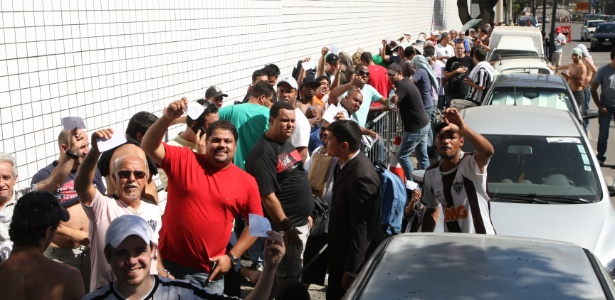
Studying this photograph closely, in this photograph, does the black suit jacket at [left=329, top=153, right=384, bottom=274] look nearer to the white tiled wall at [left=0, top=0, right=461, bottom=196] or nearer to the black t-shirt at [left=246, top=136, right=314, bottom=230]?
the black t-shirt at [left=246, top=136, right=314, bottom=230]

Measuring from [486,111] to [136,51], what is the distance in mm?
3687

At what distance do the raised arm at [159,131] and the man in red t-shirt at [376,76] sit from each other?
8.32m

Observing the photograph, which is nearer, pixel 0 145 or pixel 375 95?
pixel 0 145

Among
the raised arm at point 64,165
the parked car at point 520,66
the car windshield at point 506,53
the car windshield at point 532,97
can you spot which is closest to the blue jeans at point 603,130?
the parked car at point 520,66

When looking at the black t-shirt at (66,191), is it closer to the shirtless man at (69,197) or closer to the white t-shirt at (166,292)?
the shirtless man at (69,197)

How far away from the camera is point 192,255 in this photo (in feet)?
18.0

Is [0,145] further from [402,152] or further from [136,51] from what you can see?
[402,152]

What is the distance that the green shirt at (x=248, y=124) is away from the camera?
316 inches

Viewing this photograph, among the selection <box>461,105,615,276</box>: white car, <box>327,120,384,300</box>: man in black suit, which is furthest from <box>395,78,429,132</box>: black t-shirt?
<box>327,120,384,300</box>: man in black suit

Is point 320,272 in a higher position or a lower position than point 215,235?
lower

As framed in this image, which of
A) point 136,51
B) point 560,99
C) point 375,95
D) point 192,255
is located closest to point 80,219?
point 192,255

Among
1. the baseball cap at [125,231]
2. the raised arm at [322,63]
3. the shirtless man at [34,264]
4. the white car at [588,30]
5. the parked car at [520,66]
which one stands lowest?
the white car at [588,30]

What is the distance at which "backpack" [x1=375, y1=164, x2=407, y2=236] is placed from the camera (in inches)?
267

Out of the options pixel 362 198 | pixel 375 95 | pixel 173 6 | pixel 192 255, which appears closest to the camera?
pixel 192 255
